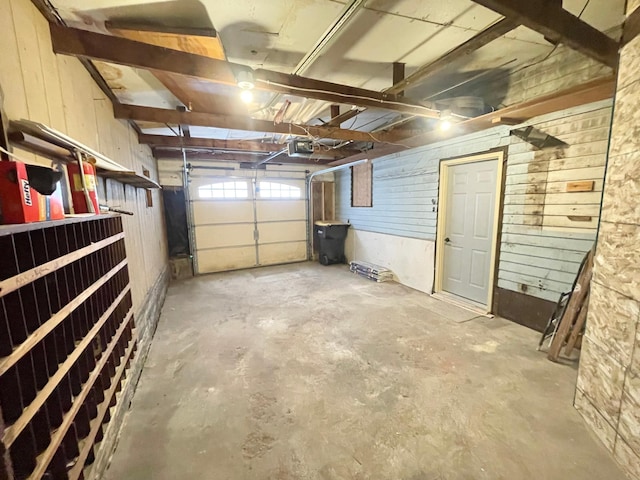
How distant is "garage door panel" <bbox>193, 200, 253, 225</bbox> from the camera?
602 centimetres

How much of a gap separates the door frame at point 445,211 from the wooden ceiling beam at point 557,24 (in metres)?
1.50

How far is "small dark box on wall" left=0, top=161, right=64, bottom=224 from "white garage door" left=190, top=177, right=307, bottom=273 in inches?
209

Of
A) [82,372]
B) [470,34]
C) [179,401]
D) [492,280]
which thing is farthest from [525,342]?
[82,372]

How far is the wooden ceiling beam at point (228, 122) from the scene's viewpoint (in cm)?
284

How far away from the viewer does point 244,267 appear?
6551 millimetres

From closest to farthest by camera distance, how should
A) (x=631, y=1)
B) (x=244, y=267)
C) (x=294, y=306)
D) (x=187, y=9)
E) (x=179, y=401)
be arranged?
(x=631, y=1), (x=187, y=9), (x=179, y=401), (x=294, y=306), (x=244, y=267)

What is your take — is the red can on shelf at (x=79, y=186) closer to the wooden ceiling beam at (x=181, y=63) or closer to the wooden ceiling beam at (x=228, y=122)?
the wooden ceiling beam at (x=181, y=63)

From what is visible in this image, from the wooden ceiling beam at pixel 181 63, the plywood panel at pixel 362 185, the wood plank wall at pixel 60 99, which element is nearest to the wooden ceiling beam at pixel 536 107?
the wooden ceiling beam at pixel 181 63

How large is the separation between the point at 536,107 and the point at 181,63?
3.19 metres

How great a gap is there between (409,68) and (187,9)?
6.64 feet

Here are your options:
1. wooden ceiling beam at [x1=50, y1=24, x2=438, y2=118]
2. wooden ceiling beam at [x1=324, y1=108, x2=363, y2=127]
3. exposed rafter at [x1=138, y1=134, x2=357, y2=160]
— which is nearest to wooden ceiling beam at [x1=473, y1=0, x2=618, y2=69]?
wooden ceiling beam at [x1=50, y1=24, x2=438, y2=118]

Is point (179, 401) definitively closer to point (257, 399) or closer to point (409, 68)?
point (257, 399)

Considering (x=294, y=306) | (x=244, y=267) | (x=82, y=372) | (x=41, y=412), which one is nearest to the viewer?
(x=41, y=412)

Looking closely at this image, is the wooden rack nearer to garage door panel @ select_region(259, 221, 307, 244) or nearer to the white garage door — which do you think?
the white garage door
